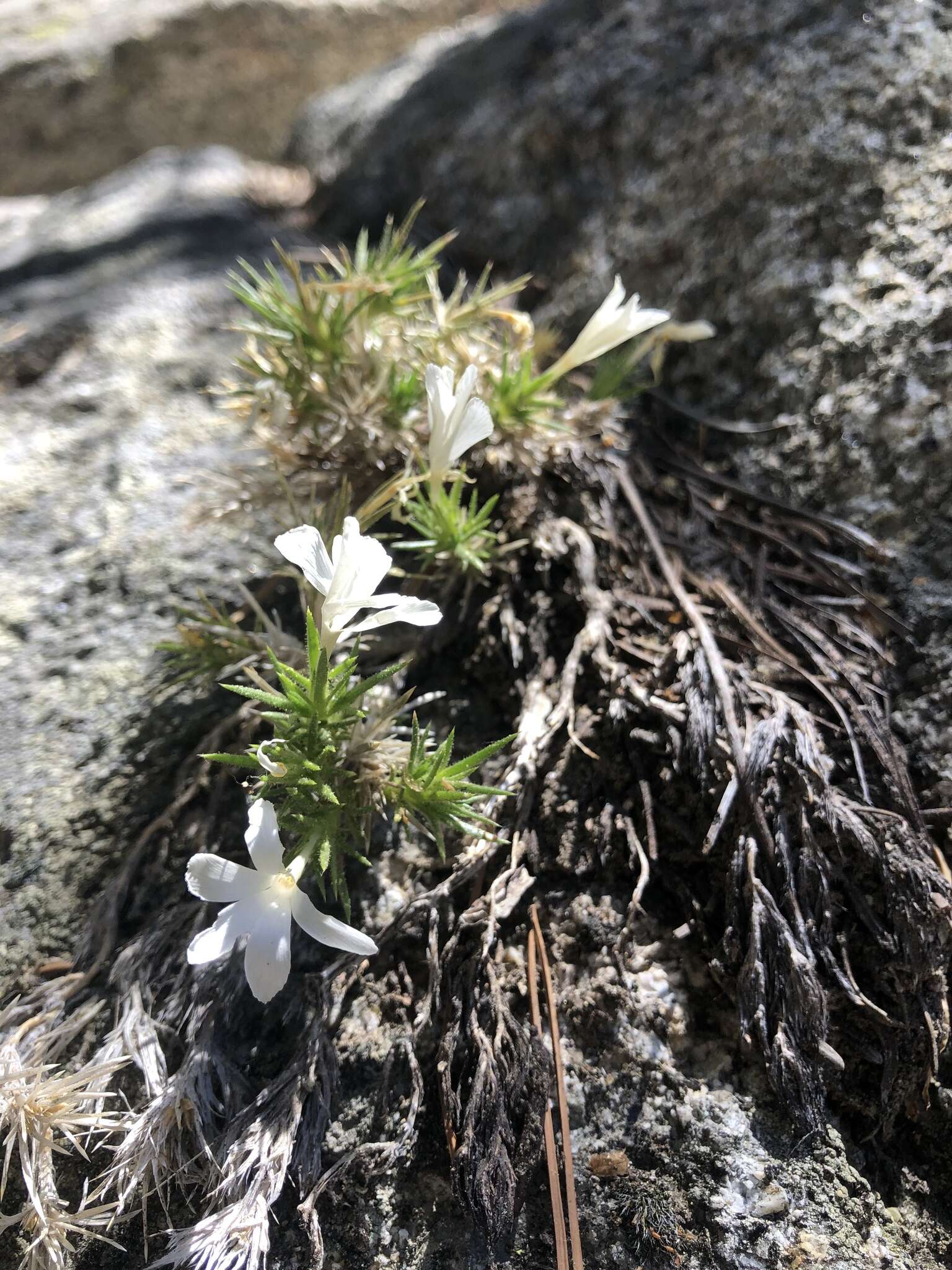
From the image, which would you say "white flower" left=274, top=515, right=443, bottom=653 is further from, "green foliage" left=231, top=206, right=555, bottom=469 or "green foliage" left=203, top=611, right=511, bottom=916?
"green foliage" left=231, top=206, right=555, bottom=469

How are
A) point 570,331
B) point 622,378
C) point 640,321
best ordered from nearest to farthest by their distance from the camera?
point 640,321, point 622,378, point 570,331

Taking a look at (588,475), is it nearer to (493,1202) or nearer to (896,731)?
(896,731)

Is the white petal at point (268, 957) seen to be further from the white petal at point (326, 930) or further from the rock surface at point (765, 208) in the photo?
the rock surface at point (765, 208)

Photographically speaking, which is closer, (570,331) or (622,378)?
(622,378)

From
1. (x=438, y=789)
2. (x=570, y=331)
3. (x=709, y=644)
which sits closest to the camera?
(x=438, y=789)

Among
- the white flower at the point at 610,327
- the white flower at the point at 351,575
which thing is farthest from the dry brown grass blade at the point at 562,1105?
the white flower at the point at 610,327

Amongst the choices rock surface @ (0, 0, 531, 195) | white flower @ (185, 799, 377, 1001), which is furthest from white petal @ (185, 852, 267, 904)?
rock surface @ (0, 0, 531, 195)

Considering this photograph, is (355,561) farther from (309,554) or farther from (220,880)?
(220,880)

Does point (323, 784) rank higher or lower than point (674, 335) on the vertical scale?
lower

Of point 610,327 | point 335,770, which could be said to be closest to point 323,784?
point 335,770
